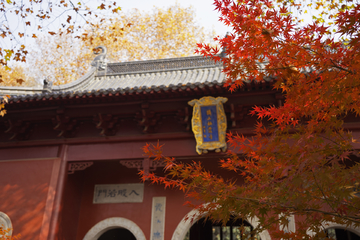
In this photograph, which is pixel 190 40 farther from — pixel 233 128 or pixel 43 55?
pixel 233 128

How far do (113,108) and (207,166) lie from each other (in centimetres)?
205

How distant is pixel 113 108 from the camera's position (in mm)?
5457

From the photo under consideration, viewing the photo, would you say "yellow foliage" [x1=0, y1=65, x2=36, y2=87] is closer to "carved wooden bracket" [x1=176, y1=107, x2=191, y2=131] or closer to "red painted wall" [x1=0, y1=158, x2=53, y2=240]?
"red painted wall" [x1=0, y1=158, x2=53, y2=240]

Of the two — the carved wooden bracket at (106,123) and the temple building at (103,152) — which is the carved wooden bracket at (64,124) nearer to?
the temple building at (103,152)

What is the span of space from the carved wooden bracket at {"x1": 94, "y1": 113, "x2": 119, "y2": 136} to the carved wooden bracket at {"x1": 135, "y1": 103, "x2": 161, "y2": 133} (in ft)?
1.44

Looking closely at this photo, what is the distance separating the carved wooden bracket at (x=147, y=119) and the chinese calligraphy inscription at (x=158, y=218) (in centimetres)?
140

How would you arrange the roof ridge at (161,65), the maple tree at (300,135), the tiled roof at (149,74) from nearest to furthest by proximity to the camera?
the maple tree at (300,135) < the tiled roof at (149,74) < the roof ridge at (161,65)

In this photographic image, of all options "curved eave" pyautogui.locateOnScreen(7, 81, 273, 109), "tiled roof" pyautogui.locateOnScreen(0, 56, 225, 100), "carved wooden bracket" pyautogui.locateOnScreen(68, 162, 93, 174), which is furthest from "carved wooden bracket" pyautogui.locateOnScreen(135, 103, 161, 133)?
"tiled roof" pyautogui.locateOnScreen(0, 56, 225, 100)

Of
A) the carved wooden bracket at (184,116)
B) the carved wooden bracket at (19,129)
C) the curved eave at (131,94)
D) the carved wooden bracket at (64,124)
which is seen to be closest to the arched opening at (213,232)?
the carved wooden bracket at (184,116)

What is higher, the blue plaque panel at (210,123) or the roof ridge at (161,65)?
the roof ridge at (161,65)

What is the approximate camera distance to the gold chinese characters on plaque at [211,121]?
497 centimetres

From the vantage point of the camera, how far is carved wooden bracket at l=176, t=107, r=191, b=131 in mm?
5177

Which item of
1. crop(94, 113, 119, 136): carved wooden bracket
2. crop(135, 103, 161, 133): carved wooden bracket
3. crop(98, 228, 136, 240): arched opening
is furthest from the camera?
crop(98, 228, 136, 240): arched opening

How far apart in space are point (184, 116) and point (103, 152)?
1615mm
